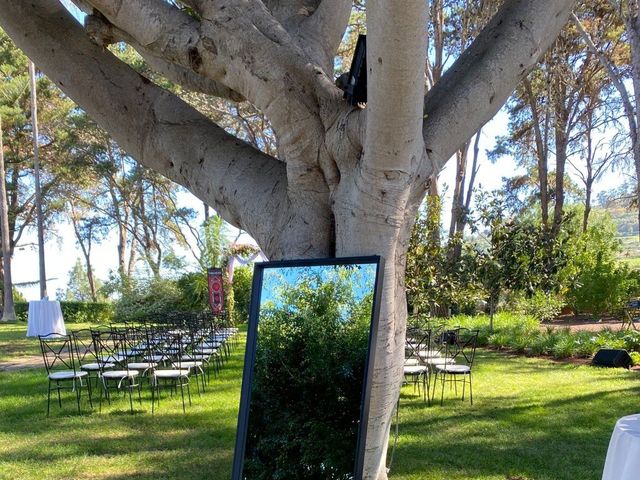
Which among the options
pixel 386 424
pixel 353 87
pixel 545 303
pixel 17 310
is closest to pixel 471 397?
pixel 386 424

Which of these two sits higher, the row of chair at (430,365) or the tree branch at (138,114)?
the tree branch at (138,114)

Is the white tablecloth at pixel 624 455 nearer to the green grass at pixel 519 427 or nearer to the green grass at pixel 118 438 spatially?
the green grass at pixel 519 427

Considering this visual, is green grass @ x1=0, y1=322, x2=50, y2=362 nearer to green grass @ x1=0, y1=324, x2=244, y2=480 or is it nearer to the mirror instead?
green grass @ x1=0, y1=324, x2=244, y2=480

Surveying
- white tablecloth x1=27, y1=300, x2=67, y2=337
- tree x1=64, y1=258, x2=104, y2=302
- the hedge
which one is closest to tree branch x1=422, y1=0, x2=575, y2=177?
white tablecloth x1=27, y1=300, x2=67, y2=337

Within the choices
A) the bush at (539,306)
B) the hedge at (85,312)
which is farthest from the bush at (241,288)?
the bush at (539,306)

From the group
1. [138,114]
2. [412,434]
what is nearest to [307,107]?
[138,114]

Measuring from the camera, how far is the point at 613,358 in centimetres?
973

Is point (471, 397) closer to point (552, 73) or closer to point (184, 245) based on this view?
point (552, 73)

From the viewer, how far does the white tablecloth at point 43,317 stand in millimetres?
15328

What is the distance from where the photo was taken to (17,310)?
26859mm

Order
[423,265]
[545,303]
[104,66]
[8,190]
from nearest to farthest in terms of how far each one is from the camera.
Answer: [104,66], [423,265], [545,303], [8,190]

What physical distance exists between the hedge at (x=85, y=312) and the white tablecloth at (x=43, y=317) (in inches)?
376

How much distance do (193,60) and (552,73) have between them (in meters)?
16.8

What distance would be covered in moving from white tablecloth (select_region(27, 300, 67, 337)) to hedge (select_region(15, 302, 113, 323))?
956 cm
